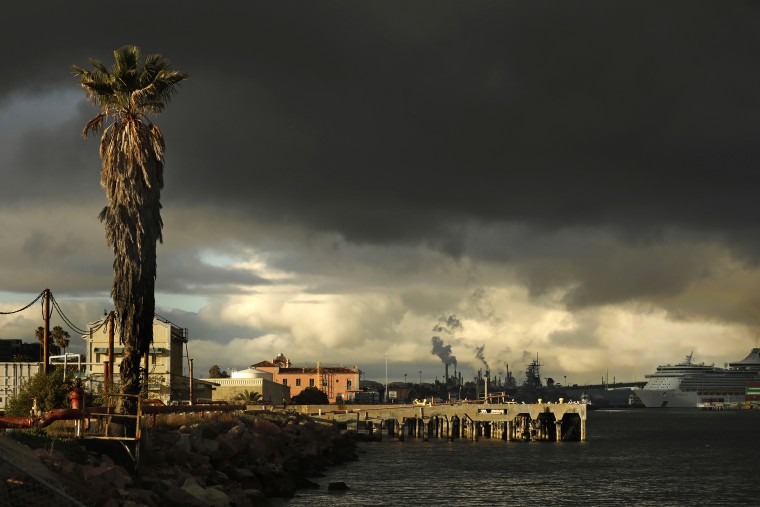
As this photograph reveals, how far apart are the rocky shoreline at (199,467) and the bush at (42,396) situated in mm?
3499

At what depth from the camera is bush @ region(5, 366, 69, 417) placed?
33.6 metres

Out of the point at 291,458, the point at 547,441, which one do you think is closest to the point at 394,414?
the point at 547,441

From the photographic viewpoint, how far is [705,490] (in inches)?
1930

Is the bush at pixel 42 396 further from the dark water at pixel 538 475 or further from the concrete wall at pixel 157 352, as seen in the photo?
the concrete wall at pixel 157 352

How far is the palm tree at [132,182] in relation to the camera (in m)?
28.2

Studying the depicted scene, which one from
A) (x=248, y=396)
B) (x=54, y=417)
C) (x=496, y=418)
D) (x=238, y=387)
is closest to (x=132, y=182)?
(x=54, y=417)

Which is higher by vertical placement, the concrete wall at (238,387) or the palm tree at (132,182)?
the palm tree at (132,182)

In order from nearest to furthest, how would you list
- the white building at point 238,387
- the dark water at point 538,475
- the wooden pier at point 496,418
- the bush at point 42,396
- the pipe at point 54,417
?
the pipe at point 54,417 < the bush at point 42,396 < the dark water at point 538,475 < the wooden pier at point 496,418 < the white building at point 238,387

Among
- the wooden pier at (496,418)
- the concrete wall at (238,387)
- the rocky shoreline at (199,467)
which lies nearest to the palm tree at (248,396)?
the concrete wall at (238,387)

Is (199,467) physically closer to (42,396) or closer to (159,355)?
(42,396)

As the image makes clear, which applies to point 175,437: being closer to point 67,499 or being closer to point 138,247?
point 138,247

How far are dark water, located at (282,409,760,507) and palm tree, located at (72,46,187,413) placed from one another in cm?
1261

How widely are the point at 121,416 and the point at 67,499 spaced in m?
8.97

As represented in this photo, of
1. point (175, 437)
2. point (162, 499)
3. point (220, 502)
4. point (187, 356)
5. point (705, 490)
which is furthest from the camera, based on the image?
point (187, 356)
